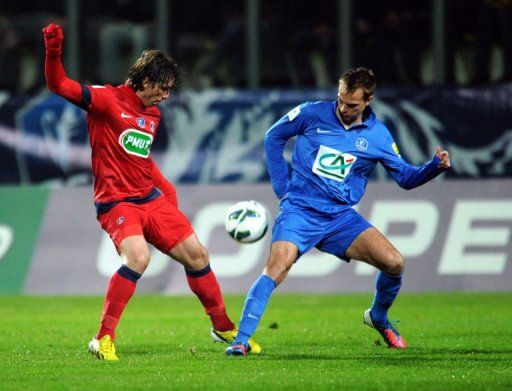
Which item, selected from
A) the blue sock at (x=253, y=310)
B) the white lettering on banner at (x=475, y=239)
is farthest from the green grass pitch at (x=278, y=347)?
A: the white lettering on banner at (x=475, y=239)

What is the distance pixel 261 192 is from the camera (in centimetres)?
1461

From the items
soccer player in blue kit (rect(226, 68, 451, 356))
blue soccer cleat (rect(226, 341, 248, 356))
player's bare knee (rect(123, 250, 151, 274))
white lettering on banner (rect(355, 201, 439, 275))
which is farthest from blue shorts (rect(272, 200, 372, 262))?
white lettering on banner (rect(355, 201, 439, 275))

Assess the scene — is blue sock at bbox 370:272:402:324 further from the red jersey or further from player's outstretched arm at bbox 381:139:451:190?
the red jersey

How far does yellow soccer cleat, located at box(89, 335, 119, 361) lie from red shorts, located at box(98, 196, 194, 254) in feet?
2.06

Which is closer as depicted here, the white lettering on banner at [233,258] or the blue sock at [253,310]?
the blue sock at [253,310]

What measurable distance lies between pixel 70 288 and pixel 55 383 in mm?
7054

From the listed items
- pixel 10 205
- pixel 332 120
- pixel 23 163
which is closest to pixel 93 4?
pixel 23 163

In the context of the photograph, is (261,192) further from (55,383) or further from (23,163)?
(55,383)

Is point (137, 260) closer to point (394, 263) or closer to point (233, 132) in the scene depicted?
point (394, 263)

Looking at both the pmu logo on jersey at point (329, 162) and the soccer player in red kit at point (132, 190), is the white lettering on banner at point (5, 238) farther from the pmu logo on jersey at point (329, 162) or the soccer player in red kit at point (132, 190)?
the pmu logo on jersey at point (329, 162)

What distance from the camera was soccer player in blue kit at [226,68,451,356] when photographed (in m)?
8.78

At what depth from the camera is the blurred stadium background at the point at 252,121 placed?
14.2m

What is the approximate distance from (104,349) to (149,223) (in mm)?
914

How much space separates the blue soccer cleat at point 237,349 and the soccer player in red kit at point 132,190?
0.73 feet
